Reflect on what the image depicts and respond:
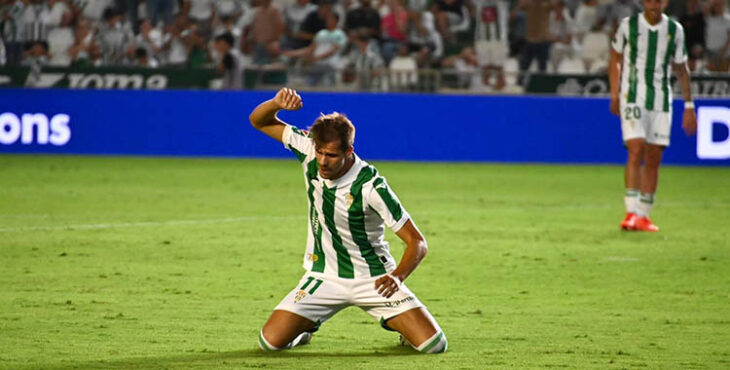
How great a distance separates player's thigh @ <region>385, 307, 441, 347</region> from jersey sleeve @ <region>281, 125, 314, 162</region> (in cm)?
95

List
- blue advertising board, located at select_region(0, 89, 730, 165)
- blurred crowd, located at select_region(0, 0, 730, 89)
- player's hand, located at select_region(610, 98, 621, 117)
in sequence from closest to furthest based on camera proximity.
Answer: player's hand, located at select_region(610, 98, 621, 117), blue advertising board, located at select_region(0, 89, 730, 165), blurred crowd, located at select_region(0, 0, 730, 89)

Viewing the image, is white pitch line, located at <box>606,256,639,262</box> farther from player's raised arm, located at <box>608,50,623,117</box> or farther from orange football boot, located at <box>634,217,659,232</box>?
player's raised arm, located at <box>608,50,623,117</box>

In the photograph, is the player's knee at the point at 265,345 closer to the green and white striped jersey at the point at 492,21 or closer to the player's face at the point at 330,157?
the player's face at the point at 330,157

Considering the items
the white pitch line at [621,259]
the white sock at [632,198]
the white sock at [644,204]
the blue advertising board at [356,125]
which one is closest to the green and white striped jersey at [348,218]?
the white pitch line at [621,259]

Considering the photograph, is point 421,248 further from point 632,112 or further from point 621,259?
point 632,112

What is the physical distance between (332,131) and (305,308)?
3.11ft

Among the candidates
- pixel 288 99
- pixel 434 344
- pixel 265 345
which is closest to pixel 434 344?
pixel 434 344

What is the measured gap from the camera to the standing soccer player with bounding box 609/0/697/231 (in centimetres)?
1194

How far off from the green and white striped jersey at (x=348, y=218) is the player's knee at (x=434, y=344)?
0.45 meters

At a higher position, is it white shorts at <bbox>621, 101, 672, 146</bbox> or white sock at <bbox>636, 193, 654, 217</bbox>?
white shorts at <bbox>621, 101, 672, 146</bbox>

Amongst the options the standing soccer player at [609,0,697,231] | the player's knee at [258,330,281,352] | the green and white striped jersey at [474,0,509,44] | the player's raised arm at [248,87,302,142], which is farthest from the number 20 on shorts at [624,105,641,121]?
the green and white striped jersey at [474,0,509,44]

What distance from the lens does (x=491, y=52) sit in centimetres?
2111

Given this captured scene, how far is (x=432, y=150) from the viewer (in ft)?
64.4

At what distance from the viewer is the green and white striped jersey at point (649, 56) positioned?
1196 centimetres
